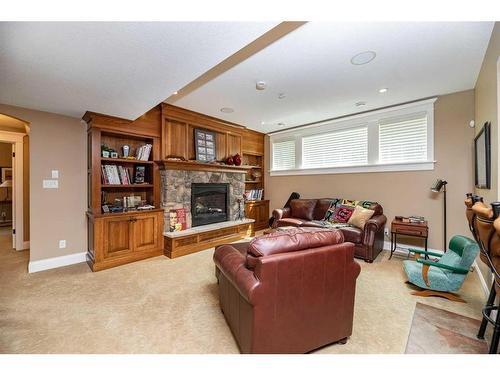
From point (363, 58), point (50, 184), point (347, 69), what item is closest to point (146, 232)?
point (50, 184)

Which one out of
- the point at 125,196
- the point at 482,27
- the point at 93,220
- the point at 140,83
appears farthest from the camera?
the point at 125,196

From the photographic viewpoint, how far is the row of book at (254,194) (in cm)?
559

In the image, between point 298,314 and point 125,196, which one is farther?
point 125,196

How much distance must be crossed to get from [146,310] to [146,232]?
1.64m

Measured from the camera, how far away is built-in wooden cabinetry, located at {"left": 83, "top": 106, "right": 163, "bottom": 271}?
312 centimetres

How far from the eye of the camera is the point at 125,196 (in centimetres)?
377

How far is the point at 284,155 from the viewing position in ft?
18.5

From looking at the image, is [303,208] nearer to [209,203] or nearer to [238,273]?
[209,203]

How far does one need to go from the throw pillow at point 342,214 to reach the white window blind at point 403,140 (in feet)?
3.55

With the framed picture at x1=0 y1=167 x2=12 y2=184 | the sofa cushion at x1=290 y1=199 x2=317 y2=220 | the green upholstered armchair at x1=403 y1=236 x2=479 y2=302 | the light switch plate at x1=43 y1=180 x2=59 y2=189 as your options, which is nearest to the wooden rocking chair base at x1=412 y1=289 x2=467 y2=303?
the green upholstered armchair at x1=403 y1=236 x2=479 y2=302

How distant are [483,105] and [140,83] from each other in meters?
3.89
